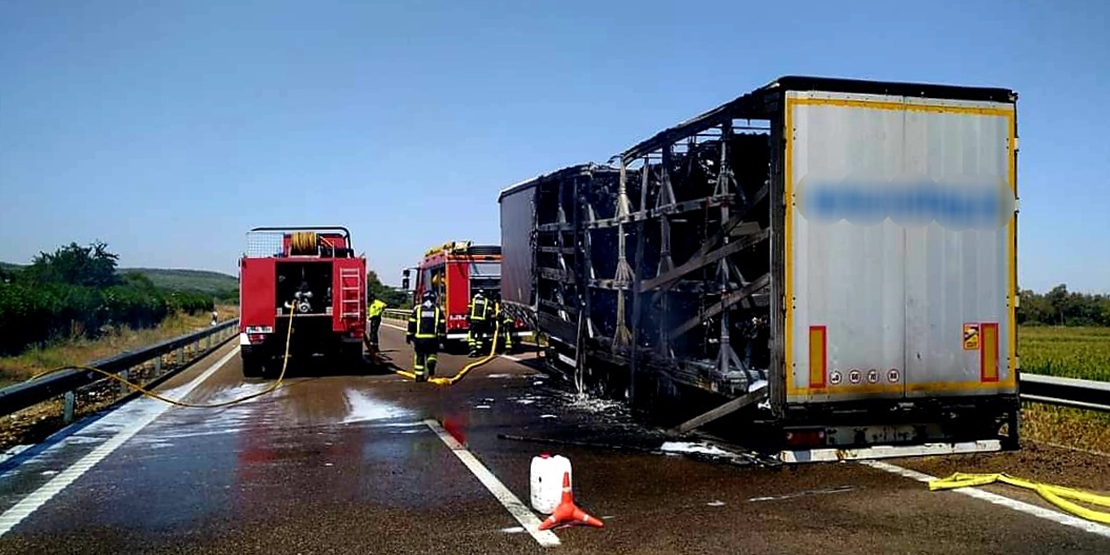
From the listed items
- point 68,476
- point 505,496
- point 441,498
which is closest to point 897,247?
point 505,496

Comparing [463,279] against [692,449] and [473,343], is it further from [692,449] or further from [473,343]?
[692,449]

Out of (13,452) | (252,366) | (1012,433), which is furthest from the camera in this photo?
(252,366)

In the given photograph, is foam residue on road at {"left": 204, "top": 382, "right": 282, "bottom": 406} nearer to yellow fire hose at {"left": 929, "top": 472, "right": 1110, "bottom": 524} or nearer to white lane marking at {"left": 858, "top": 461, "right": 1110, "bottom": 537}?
white lane marking at {"left": 858, "top": 461, "right": 1110, "bottom": 537}

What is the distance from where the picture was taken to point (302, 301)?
63.6 feet

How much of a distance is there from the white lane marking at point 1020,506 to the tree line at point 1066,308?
53056 mm

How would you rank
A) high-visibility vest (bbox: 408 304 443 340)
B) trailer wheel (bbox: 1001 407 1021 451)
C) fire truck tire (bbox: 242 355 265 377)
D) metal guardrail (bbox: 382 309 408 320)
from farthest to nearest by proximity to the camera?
metal guardrail (bbox: 382 309 408 320) < fire truck tire (bbox: 242 355 265 377) < high-visibility vest (bbox: 408 304 443 340) < trailer wheel (bbox: 1001 407 1021 451)

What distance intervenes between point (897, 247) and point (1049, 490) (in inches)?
91.8

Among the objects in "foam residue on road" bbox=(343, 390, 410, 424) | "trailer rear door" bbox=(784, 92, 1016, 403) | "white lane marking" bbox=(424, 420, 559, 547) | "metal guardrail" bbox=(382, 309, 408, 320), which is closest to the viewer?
"white lane marking" bbox=(424, 420, 559, 547)

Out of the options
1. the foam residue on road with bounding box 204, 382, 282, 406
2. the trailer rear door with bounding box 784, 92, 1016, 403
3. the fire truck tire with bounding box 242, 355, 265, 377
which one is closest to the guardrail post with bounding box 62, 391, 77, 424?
the foam residue on road with bounding box 204, 382, 282, 406

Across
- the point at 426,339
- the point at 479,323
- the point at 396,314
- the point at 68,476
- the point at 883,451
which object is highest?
the point at 479,323

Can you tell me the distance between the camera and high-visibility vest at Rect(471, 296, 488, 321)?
21266 millimetres

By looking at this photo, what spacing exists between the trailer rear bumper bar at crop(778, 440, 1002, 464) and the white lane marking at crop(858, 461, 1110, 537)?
0.85 ft

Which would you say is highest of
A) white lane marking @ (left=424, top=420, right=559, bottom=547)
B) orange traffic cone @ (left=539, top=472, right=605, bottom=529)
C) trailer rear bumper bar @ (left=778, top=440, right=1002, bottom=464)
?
trailer rear bumper bar @ (left=778, top=440, right=1002, bottom=464)

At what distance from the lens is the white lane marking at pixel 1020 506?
6.21 metres
